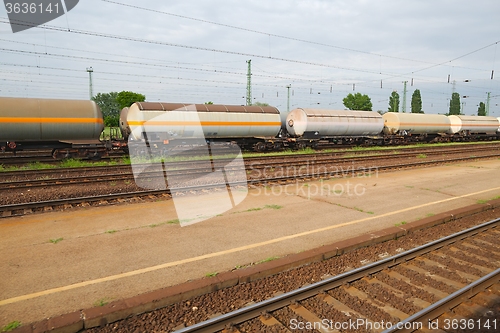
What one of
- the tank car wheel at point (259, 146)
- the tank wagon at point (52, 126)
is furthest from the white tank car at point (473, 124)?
the tank wagon at point (52, 126)

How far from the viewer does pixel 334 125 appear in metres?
27.1

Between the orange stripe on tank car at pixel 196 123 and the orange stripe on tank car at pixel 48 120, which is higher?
the orange stripe on tank car at pixel 48 120

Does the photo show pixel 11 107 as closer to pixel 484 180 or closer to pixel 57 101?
pixel 57 101

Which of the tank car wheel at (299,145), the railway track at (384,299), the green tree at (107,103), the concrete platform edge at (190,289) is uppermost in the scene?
the green tree at (107,103)

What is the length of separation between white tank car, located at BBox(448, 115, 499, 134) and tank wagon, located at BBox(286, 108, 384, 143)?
12922mm

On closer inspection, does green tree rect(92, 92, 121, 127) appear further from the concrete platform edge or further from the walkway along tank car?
the concrete platform edge

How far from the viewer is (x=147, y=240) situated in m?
6.66

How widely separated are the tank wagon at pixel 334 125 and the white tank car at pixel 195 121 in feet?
7.99

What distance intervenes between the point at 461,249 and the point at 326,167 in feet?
35.0

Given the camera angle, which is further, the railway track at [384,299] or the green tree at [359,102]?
the green tree at [359,102]

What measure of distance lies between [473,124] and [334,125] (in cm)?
2269

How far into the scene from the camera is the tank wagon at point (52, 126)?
16.5m

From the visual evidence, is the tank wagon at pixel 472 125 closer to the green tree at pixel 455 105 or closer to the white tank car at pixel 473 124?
the white tank car at pixel 473 124

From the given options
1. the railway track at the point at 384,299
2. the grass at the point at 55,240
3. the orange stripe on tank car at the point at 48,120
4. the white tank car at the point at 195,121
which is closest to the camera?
the railway track at the point at 384,299
